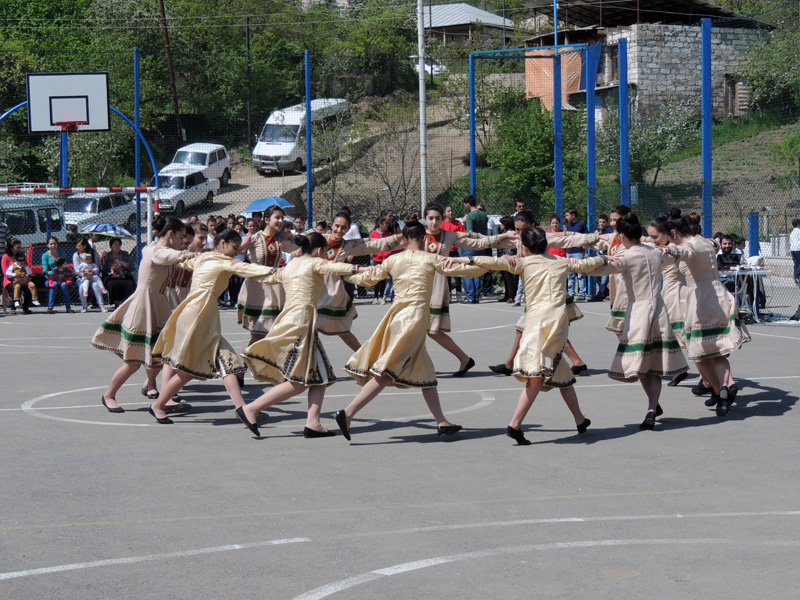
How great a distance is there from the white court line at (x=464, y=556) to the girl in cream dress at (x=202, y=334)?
3.64m

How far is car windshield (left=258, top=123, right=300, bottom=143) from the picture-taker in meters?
29.2

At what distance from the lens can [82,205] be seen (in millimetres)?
28500

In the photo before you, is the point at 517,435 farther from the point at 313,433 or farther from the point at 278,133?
the point at 278,133

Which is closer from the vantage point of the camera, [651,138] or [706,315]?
[706,315]

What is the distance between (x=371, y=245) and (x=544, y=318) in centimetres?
291

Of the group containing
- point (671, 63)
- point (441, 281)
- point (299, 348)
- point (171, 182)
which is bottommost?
point (299, 348)

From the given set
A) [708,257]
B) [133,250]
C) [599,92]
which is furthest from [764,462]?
[599,92]

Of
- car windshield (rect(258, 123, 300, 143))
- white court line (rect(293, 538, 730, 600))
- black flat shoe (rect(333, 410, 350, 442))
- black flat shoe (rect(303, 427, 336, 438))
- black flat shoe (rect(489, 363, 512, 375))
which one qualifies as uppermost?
car windshield (rect(258, 123, 300, 143))

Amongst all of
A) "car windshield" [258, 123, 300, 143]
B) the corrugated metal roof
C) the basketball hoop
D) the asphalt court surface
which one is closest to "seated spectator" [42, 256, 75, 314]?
the basketball hoop

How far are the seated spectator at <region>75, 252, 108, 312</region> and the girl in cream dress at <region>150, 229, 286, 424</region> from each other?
11.6 m

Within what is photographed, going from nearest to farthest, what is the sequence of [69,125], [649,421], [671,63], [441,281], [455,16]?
1. [649,421]
2. [441,281]
3. [69,125]
4. [671,63]
5. [455,16]

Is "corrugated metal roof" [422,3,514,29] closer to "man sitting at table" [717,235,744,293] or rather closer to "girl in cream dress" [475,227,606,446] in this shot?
"man sitting at table" [717,235,744,293]

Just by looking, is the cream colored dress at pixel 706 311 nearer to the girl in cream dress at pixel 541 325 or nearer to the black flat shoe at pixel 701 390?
the black flat shoe at pixel 701 390

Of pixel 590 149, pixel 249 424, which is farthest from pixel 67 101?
pixel 249 424
